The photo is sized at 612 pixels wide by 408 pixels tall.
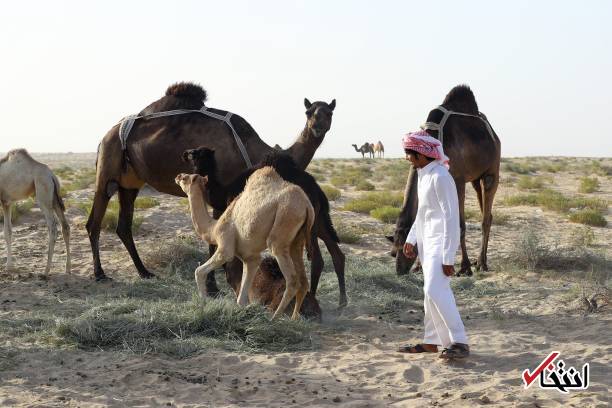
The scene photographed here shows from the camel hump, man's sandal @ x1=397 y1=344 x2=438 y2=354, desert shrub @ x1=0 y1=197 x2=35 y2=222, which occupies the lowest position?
man's sandal @ x1=397 y1=344 x2=438 y2=354

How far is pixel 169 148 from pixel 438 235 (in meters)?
4.34

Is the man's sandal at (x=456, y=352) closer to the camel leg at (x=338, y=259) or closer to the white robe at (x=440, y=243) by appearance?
the white robe at (x=440, y=243)

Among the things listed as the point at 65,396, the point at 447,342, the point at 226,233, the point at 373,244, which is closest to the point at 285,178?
the point at 226,233

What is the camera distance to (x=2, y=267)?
36.0 feet

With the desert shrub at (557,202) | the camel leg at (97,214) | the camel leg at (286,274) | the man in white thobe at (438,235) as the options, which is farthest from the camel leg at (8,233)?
the desert shrub at (557,202)

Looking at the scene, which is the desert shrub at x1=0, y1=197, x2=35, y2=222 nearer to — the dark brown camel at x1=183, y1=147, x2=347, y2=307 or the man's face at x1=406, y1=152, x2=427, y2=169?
the dark brown camel at x1=183, y1=147, x2=347, y2=307

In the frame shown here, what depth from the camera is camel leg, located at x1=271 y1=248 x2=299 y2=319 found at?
7.31 meters

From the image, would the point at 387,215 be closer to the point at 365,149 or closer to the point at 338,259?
the point at 338,259

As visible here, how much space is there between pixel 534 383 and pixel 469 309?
2.96 metres

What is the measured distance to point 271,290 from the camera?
8.03 metres

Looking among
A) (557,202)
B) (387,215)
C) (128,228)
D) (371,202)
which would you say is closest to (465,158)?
(128,228)

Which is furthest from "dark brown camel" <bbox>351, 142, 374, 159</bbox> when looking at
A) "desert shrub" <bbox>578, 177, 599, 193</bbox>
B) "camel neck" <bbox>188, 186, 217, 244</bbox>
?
"camel neck" <bbox>188, 186, 217, 244</bbox>

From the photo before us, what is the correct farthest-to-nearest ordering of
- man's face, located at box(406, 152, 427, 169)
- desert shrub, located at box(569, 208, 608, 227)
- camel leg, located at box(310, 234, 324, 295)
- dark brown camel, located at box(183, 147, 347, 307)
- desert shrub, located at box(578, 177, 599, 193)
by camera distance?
desert shrub, located at box(578, 177, 599, 193), desert shrub, located at box(569, 208, 608, 227), camel leg, located at box(310, 234, 324, 295), dark brown camel, located at box(183, 147, 347, 307), man's face, located at box(406, 152, 427, 169)

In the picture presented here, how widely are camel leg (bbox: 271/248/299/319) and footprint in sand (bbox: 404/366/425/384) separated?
1560 mm
